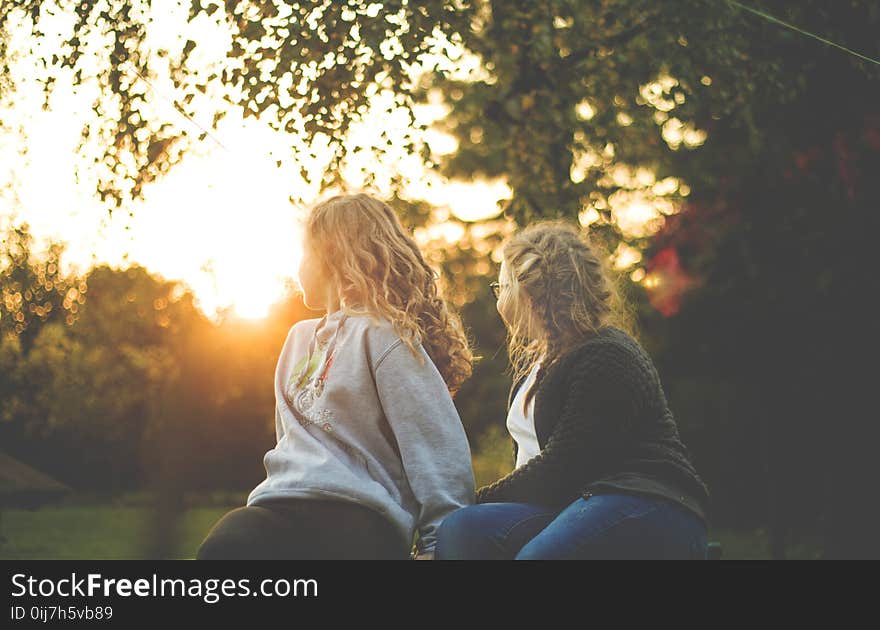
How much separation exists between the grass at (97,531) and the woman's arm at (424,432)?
467cm

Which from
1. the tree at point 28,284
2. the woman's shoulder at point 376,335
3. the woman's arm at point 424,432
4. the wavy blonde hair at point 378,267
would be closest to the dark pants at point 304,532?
the woman's arm at point 424,432

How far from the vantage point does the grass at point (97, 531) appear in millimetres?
7714

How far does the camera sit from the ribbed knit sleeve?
2.72 meters

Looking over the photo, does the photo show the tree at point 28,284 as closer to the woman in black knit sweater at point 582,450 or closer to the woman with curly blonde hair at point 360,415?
the woman with curly blonde hair at point 360,415

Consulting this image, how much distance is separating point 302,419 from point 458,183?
13.8 meters

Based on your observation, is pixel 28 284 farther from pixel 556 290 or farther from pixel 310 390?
pixel 556 290

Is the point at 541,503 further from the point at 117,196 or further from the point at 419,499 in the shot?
the point at 117,196

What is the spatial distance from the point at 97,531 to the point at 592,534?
745 cm


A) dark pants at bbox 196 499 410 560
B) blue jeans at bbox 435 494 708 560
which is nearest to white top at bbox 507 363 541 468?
blue jeans at bbox 435 494 708 560

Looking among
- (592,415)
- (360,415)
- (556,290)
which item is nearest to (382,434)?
(360,415)

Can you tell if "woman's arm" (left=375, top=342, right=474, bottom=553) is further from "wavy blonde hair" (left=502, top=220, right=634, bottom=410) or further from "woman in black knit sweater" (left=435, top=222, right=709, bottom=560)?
"wavy blonde hair" (left=502, top=220, right=634, bottom=410)

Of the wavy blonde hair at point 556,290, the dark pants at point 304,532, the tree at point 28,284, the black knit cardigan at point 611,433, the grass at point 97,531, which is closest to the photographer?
the dark pants at point 304,532

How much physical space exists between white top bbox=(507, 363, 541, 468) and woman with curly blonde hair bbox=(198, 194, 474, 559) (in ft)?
1.14
